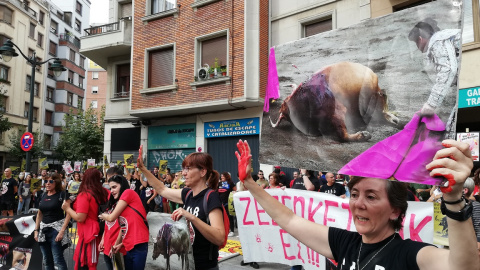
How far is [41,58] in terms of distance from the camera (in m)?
41.0

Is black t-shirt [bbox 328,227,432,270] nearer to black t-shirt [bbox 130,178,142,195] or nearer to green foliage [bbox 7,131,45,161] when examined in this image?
black t-shirt [bbox 130,178,142,195]

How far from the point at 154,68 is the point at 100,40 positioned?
11.4 feet

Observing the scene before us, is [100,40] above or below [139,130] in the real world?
above

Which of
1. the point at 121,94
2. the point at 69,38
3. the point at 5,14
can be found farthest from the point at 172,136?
the point at 69,38

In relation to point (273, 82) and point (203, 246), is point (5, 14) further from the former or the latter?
point (273, 82)

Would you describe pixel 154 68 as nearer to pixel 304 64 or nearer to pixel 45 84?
pixel 304 64

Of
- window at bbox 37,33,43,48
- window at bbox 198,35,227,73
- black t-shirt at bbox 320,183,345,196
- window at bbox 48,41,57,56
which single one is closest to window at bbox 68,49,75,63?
window at bbox 48,41,57,56

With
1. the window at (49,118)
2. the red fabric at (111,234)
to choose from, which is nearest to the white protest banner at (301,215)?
the red fabric at (111,234)

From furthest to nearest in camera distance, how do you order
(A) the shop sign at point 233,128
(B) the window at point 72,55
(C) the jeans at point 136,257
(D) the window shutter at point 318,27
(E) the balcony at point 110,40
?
(B) the window at point 72,55
(E) the balcony at point 110,40
(A) the shop sign at point 233,128
(D) the window shutter at point 318,27
(C) the jeans at point 136,257

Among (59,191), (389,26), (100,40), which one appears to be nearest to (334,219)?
(389,26)

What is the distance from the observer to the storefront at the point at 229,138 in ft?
48.2

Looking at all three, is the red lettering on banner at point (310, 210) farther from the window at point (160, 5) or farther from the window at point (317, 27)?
the window at point (160, 5)

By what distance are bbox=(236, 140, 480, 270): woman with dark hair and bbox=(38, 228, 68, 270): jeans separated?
4340 millimetres

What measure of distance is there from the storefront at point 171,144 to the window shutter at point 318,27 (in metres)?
6.54
